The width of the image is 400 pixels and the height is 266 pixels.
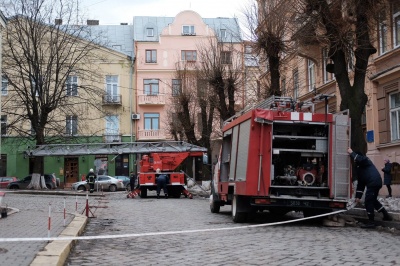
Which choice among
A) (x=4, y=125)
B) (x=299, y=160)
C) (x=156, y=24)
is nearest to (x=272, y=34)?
(x=299, y=160)

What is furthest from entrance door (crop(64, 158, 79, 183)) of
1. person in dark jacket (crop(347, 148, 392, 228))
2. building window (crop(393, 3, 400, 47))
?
person in dark jacket (crop(347, 148, 392, 228))

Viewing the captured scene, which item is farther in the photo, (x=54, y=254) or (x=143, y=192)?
(x=143, y=192)

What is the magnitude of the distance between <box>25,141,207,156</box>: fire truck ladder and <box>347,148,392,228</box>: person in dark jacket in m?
19.4

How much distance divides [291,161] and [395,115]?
11054mm

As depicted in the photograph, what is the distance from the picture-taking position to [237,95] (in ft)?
105

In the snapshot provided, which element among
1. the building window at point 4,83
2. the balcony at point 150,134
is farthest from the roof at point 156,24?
the building window at point 4,83

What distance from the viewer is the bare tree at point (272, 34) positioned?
67.9ft

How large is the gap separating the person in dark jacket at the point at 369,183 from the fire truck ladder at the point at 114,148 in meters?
19.4

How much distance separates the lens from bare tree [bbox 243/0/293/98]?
67.9 ft

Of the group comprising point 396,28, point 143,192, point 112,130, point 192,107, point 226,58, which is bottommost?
point 143,192

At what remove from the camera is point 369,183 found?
41.4 feet

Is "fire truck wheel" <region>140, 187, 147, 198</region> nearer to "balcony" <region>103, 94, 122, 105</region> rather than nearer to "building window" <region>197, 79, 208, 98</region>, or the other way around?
"building window" <region>197, 79, 208, 98</region>

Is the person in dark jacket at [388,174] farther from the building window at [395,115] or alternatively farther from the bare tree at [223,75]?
the bare tree at [223,75]

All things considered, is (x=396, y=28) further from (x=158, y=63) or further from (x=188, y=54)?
(x=158, y=63)
